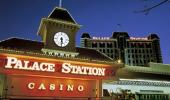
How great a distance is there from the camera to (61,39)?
2862cm

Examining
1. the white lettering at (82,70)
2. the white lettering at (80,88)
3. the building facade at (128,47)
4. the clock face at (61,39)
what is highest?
the building facade at (128,47)

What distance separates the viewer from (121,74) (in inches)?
1172

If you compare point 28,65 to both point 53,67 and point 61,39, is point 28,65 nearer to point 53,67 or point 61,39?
point 53,67

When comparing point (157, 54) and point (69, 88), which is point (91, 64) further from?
point (157, 54)

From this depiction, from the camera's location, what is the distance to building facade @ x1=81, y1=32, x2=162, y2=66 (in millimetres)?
114250

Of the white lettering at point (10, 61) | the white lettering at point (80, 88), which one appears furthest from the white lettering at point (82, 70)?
the white lettering at point (10, 61)

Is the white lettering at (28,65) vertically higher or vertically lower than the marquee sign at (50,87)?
higher

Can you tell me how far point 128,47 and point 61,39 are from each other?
91235 mm

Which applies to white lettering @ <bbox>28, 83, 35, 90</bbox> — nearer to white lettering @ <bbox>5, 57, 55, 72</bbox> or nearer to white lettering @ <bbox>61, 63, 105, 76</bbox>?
white lettering @ <bbox>5, 57, 55, 72</bbox>

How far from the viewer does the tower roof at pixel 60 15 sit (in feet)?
97.8

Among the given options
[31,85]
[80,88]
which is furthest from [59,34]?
[31,85]

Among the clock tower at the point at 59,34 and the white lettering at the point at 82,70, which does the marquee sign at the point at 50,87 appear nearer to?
the white lettering at the point at 82,70

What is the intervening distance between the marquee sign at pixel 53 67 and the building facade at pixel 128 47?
288ft

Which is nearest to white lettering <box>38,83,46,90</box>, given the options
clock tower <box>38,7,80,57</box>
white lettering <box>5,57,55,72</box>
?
white lettering <box>5,57,55,72</box>
